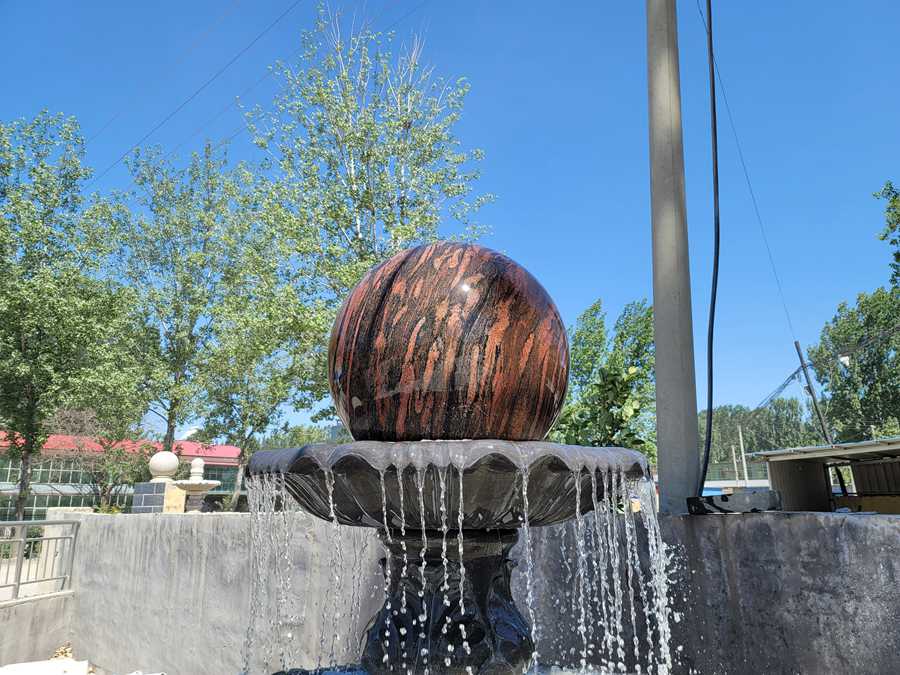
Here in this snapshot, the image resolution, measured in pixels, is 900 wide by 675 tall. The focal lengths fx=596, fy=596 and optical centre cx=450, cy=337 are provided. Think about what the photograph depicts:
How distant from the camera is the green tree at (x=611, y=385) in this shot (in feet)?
24.1

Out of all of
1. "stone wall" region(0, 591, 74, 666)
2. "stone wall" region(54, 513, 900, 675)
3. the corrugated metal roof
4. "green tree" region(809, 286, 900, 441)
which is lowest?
"stone wall" region(0, 591, 74, 666)

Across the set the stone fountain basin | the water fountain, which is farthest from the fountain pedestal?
the stone fountain basin

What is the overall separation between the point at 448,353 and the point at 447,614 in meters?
1.12

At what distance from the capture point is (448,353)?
8.30ft

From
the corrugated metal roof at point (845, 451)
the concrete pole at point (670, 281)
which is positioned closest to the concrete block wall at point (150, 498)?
the concrete pole at point (670, 281)

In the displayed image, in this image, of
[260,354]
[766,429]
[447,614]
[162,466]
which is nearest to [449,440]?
[447,614]

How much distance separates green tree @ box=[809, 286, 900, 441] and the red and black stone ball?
44236 mm

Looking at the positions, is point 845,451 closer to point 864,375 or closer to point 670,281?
point 670,281

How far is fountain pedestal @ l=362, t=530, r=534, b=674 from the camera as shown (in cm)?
248

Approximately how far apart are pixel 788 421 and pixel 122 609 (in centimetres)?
8735

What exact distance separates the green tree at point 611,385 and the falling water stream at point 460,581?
2.06 metres

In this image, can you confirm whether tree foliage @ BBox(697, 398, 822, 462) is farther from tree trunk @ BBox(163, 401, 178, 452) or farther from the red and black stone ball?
the red and black stone ball

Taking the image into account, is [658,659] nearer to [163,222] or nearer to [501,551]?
[501,551]

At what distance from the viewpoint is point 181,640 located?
329 inches
